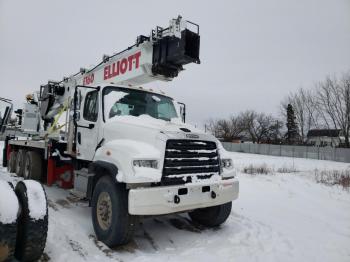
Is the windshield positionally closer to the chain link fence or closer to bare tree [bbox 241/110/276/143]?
the chain link fence

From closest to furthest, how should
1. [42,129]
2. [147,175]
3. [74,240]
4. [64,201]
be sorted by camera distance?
[147,175] < [74,240] < [64,201] < [42,129]

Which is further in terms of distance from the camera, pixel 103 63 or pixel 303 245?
pixel 103 63

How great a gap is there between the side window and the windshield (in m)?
0.25

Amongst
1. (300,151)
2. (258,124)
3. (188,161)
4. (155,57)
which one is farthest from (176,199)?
(258,124)

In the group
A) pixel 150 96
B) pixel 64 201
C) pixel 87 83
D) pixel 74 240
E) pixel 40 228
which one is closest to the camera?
pixel 40 228

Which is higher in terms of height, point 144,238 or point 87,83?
point 87,83

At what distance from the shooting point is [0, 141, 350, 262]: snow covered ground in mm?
4523

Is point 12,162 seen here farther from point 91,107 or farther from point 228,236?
point 228,236

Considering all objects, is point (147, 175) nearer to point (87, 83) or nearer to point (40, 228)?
point (40, 228)

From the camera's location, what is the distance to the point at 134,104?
6137 mm

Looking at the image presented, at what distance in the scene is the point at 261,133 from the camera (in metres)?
81.1

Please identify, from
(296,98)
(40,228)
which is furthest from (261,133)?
(40,228)

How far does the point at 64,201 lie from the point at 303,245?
529 cm

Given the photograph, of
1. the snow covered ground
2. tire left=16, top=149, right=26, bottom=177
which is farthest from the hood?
tire left=16, top=149, right=26, bottom=177
